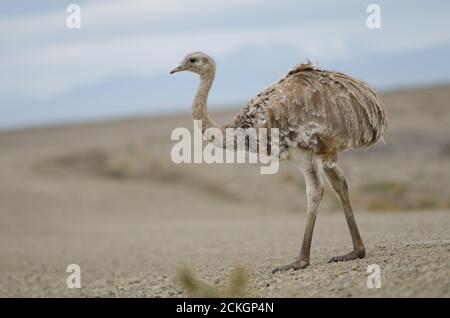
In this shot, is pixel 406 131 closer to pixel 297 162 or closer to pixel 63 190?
pixel 63 190

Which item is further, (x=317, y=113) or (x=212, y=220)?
(x=212, y=220)

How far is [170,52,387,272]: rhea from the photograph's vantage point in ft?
32.9

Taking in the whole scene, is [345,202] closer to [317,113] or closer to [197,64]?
[317,113]

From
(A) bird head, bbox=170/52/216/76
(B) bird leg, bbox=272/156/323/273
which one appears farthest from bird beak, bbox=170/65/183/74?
(B) bird leg, bbox=272/156/323/273

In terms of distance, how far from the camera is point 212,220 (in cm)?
2611

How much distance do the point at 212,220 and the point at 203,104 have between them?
51.6 feet

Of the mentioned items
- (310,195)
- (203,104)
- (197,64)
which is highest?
(197,64)

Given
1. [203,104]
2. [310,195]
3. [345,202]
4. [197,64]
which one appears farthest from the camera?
[197,64]

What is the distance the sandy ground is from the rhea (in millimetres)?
928

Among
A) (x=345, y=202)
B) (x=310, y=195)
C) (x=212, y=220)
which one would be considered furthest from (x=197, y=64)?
(x=212, y=220)

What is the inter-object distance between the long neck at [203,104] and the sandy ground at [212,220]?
2.00 metres

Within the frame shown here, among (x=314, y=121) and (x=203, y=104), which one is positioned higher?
(x=203, y=104)

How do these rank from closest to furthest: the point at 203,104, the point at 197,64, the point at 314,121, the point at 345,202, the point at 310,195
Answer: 1. the point at 314,121
2. the point at 310,195
3. the point at 345,202
4. the point at 203,104
5. the point at 197,64
